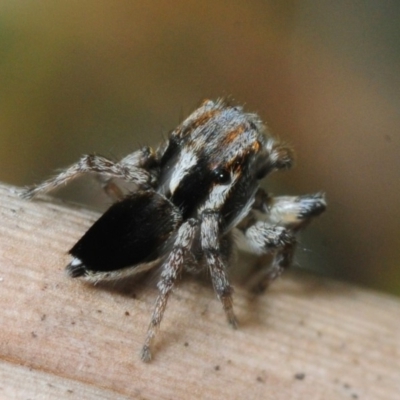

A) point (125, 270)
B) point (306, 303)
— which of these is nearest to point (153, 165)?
point (125, 270)

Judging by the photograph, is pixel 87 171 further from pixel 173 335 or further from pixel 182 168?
pixel 173 335

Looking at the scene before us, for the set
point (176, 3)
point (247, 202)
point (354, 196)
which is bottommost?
point (354, 196)

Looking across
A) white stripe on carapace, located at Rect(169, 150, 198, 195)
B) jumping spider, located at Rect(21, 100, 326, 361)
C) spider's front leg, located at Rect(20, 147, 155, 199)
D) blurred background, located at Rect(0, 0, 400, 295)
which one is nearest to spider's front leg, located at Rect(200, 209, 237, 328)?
jumping spider, located at Rect(21, 100, 326, 361)

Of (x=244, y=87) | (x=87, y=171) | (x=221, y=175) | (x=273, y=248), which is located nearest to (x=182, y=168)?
(x=221, y=175)

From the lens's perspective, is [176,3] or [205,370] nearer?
[205,370]

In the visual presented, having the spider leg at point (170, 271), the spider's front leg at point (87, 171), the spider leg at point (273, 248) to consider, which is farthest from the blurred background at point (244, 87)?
the spider leg at point (170, 271)

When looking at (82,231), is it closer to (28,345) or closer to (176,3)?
(28,345)
